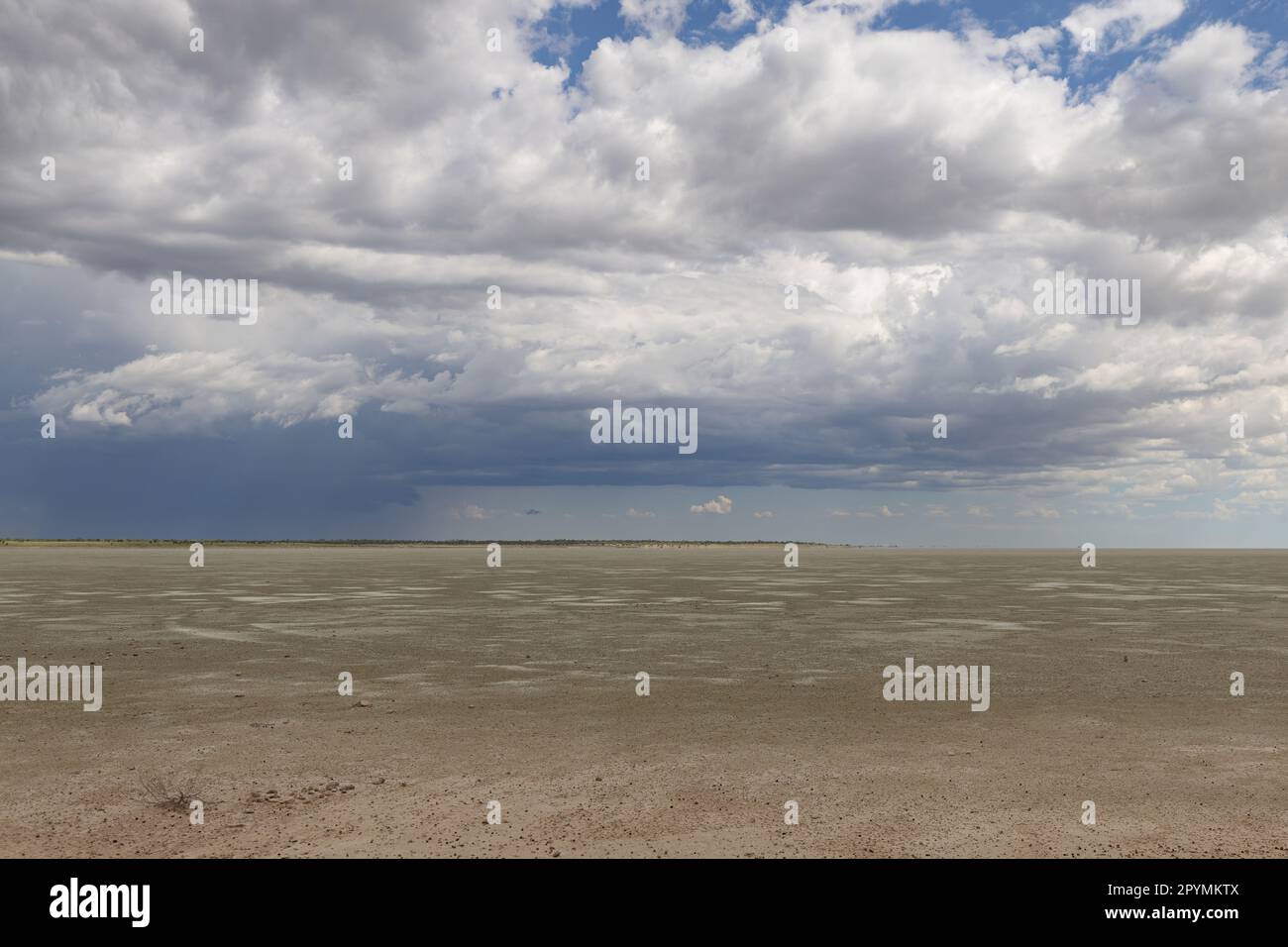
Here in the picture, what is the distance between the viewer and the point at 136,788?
1077cm

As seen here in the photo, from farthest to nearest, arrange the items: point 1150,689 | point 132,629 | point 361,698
Result: point 132,629 < point 1150,689 < point 361,698

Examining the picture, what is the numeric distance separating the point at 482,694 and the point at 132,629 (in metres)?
15.3

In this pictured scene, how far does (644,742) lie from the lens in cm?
1312

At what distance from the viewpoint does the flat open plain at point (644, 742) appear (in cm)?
919

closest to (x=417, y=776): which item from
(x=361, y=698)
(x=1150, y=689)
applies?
(x=361, y=698)

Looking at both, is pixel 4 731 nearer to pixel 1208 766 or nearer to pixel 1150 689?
pixel 1208 766

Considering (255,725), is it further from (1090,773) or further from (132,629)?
(132,629)

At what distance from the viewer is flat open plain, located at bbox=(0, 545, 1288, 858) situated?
919 centimetres

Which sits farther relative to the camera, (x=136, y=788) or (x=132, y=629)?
(x=132, y=629)

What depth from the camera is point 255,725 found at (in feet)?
46.6
